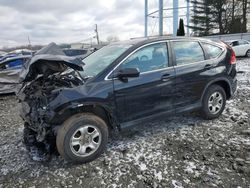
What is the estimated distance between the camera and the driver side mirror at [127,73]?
11.6ft

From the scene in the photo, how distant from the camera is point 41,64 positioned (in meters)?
3.78

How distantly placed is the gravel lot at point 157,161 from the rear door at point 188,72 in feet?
1.87

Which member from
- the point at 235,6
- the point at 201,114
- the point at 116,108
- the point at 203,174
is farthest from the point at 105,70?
the point at 235,6

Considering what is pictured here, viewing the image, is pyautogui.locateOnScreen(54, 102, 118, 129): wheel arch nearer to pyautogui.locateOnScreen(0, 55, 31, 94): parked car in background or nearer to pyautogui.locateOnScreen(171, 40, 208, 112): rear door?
pyautogui.locateOnScreen(171, 40, 208, 112): rear door

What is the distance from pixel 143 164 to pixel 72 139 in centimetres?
107

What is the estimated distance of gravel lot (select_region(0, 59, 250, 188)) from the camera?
3.09 metres

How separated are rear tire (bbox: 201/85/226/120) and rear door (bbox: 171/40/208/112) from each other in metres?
0.21

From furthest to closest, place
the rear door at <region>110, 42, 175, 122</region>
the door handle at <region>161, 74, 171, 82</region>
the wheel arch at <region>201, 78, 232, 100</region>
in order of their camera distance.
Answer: the wheel arch at <region>201, 78, 232, 100</region> < the door handle at <region>161, 74, 171, 82</region> < the rear door at <region>110, 42, 175, 122</region>

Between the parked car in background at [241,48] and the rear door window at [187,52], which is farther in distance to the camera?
the parked car in background at [241,48]

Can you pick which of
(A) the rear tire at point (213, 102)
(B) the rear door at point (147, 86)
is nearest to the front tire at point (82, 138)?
(B) the rear door at point (147, 86)

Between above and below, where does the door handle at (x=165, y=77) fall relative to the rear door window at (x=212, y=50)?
below

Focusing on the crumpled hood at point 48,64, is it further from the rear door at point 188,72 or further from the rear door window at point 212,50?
the rear door window at point 212,50

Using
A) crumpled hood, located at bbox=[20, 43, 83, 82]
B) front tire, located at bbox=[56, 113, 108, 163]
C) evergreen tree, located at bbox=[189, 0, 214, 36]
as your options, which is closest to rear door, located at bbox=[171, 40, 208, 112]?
front tire, located at bbox=[56, 113, 108, 163]

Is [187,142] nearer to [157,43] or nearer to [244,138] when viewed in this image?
[244,138]
